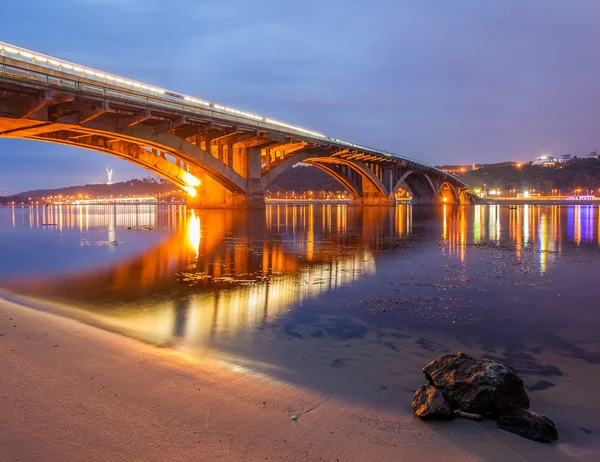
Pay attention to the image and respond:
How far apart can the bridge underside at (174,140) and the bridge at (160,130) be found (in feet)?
0.23

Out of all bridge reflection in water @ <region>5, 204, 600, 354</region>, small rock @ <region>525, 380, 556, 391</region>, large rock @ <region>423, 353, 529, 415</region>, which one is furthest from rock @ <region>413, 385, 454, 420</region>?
bridge reflection in water @ <region>5, 204, 600, 354</region>

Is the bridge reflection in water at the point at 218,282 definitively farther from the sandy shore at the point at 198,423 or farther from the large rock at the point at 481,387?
the large rock at the point at 481,387

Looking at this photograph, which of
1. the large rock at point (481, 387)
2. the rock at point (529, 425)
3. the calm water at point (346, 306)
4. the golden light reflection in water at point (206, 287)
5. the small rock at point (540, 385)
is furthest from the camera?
the golden light reflection in water at point (206, 287)

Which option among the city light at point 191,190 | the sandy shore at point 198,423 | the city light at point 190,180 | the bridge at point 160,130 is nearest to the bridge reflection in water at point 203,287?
the sandy shore at point 198,423

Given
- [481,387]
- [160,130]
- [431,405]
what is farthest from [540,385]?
[160,130]

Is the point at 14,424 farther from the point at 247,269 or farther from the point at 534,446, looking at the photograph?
the point at 247,269

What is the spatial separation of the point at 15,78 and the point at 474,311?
94.0 ft

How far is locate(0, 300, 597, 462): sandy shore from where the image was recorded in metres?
3.71

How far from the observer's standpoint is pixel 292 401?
15.6 ft

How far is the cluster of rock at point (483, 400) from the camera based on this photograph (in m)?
4.23

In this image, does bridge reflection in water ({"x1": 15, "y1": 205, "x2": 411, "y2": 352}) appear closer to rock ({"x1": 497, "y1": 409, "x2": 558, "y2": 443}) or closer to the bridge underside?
rock ({"x1": 497, "y1": 409, "x2": 558, "y2": 443})

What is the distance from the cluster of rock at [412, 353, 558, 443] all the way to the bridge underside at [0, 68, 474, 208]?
29.7 metres

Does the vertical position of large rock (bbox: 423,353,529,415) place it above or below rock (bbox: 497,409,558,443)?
above

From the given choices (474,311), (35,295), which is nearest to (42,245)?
(35,295)
